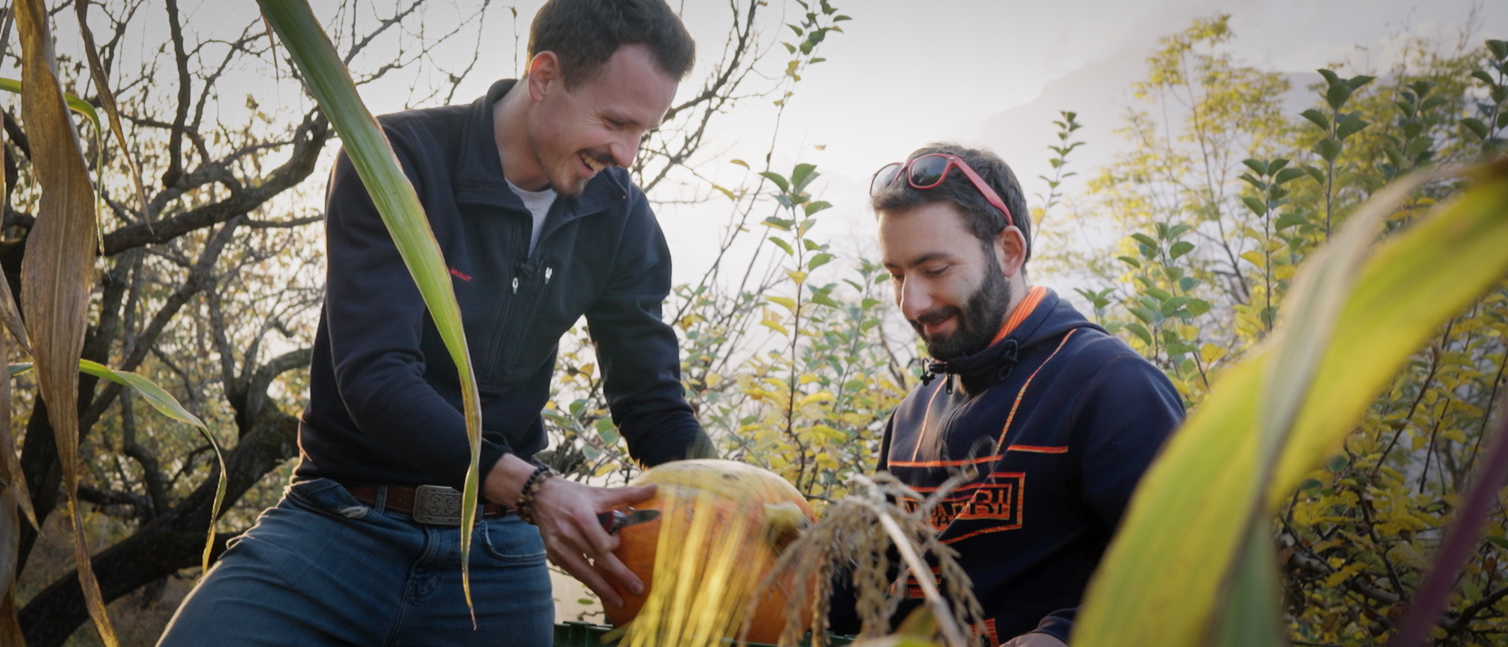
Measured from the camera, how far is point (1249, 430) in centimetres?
25

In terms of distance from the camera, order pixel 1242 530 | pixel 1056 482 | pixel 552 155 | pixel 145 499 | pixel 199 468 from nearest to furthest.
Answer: pixel 1242 530, pixel 1056 482, pixel 552 155, pixel 145 499, pixel 199 468

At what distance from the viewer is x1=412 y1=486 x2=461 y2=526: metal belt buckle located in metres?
2.06

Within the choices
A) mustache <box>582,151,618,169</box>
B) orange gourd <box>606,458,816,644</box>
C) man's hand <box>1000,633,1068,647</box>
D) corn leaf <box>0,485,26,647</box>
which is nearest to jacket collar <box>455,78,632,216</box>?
mustache <box>582,151,618,169</box>

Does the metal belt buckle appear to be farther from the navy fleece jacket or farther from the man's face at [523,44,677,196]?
the man's face at [523,44,677,196]

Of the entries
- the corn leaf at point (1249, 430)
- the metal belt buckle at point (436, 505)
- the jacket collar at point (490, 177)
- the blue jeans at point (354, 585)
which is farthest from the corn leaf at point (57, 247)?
the jacket collar at point (490, 177)

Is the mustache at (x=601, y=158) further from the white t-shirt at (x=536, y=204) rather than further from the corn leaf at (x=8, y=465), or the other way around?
the corn leaf at (x=8, y=465)

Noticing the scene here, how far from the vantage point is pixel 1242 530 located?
9.2 inches

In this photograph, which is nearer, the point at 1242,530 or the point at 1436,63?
the point at 1242,530

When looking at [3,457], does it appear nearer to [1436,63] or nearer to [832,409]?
[832,409]

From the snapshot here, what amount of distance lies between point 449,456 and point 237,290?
9075 mm

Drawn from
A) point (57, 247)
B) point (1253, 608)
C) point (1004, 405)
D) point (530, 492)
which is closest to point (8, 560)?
point (57, 247)

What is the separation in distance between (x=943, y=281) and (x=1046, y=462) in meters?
0.46

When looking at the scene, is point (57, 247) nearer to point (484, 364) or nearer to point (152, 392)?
point (152, 392)

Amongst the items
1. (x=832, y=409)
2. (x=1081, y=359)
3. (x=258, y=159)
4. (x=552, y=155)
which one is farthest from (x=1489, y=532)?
(x=258, y=159)
